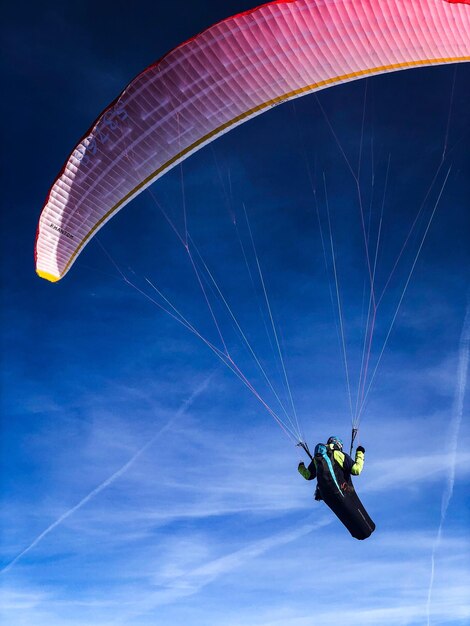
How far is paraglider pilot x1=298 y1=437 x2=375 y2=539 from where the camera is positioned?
1331 centimetres

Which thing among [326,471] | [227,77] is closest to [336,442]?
[326,471]

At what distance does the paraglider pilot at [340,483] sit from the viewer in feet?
43.7

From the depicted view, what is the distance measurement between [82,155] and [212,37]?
3.70m

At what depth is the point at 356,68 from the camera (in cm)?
1277

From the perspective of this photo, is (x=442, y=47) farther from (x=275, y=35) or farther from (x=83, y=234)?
(x=83, y=234)

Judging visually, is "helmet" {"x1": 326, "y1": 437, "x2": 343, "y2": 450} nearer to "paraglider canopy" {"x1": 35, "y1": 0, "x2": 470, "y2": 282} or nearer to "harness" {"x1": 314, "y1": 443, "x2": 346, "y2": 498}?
"harness" {"x1": 314, "y1": 443, "x2": 346, "y2": 498}

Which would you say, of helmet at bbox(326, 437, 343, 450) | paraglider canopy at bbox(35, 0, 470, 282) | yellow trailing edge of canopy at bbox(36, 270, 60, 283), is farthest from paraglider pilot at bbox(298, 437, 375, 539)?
yellow trailing edge of canopy at bbox(36, 270, 60, 283)

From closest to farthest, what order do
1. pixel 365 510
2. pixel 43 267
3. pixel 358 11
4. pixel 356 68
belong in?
pixel 358 11
pixel 356 68
pixel 365 510
pixel 43 267

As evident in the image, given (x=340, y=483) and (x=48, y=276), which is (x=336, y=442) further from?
(x=48, y=276)

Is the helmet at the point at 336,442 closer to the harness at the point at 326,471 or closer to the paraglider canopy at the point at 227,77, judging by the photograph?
the harness at the point at 326,471

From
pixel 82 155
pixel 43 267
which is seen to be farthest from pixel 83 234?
pixel 82 155

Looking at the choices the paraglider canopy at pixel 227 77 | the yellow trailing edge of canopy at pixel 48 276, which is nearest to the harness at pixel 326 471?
the paraglider canopy at pixel 227 77

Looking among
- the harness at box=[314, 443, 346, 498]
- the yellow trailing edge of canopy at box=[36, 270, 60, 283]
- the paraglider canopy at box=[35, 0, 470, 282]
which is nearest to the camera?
the paraglider canopy at box=[35, 0, 470, 282]

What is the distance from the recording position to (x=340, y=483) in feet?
43.9
